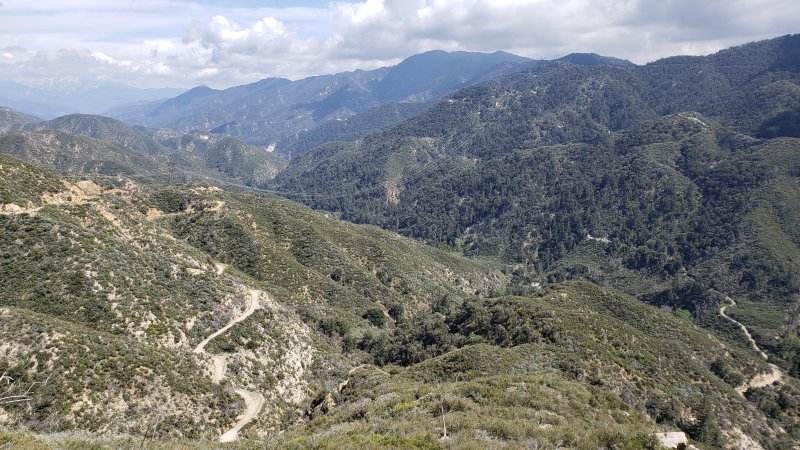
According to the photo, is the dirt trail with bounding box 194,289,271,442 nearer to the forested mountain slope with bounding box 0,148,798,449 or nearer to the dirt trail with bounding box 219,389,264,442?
the dirt trail with bounding box 219,389,264,442

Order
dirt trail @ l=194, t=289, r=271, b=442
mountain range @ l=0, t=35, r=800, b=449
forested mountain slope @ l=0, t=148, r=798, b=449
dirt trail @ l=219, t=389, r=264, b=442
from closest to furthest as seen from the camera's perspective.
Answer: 1. mountain range @ l=0, t=35, r=800, b=449
2. forested mountain slope @ l=0, t=148, r=798, b=449
3. dirt trail @ l=219, t=389, r=264, b=442
4. dirt trail @ l=194, t=289, r=271, b=442

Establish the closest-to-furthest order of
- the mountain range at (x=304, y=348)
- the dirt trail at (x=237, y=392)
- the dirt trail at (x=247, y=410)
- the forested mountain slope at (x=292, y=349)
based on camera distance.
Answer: the mountain range at (x=304, y=348), the forested mountain slope at (x=292, y=349), the dirt trail at (x=247, y=410), the dirt trail at (x=237, y=392)

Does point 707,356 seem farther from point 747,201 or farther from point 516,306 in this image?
point 747,201

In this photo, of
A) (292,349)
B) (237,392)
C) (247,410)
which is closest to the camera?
(247,410)

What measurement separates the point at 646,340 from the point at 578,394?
41.8 metres

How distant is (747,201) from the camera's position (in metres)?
166

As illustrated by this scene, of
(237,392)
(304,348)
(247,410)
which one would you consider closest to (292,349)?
(304,348)

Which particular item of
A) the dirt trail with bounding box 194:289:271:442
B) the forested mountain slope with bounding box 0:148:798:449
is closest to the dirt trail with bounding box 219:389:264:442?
the dirt trail with bounding box 194:289:271:442

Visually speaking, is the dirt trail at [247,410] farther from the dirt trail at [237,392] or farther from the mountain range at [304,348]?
the mountain range at [304,348]

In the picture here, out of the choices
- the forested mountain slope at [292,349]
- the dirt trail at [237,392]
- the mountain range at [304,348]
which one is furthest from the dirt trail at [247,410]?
the forested mountain slope at [292,349]

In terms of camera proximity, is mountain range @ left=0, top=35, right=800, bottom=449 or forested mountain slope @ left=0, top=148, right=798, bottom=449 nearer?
mountain range @ left=0, top=35, right=800, bottom=449

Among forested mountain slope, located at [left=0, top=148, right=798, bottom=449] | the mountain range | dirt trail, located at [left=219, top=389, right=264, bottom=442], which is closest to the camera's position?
the mountain range

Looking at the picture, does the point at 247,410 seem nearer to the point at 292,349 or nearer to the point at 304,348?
the point at 292,349

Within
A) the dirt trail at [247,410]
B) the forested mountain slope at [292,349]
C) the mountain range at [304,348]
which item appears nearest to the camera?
the mountain range at [304,348]
